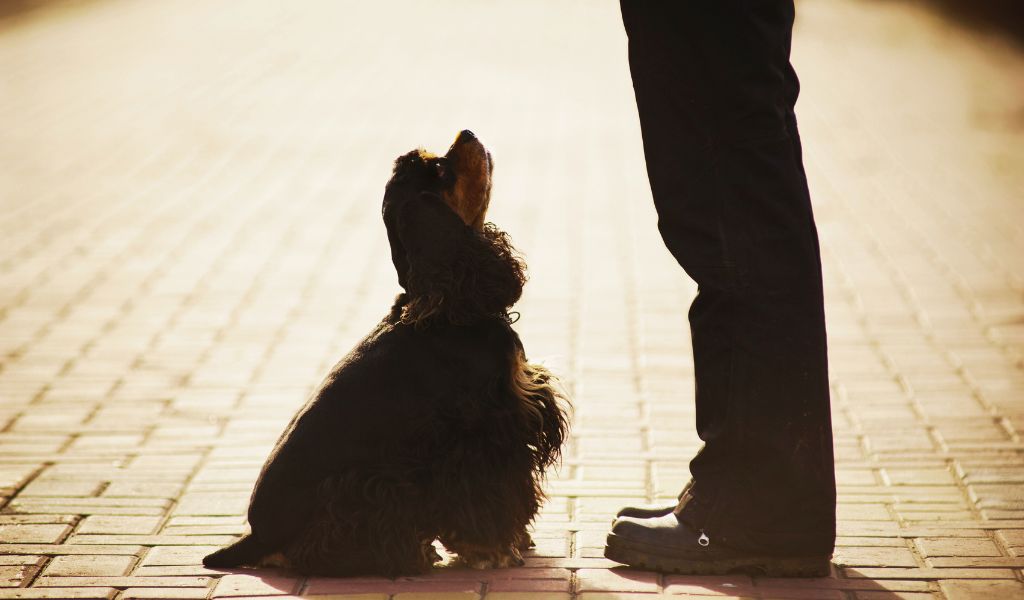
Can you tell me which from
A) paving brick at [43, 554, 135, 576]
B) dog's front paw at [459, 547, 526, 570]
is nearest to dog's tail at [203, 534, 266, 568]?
paving brick at [43, 554, 135, 576]

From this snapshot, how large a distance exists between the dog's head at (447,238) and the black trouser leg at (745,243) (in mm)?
435

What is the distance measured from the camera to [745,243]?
2816mm

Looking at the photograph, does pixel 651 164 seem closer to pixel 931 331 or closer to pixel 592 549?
pixel 592 549

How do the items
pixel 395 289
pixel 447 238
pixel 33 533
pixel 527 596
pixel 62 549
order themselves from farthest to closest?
pixel 395 289 < pixel 33 533 < pixel 62 549 < pixel 527 596 < pixel 447 238

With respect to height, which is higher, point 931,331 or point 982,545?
point 931,331

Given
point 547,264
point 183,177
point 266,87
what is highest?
point 266,87

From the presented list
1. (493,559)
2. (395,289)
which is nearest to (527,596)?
(493,559)

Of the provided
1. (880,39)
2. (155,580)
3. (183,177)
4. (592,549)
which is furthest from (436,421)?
(880,39)

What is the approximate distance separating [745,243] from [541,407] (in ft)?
2.32

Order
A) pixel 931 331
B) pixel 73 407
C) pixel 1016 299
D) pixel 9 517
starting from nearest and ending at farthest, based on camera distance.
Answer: pixel 9 517, pixel 73 407, pixel 931 331, pixel 1016 299

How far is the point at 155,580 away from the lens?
307cm

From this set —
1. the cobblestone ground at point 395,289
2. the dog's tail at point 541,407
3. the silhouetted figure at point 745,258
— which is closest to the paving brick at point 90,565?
the cobblestone ground at point 395,289

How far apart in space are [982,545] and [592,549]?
109cm

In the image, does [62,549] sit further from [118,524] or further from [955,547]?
[955,547]
